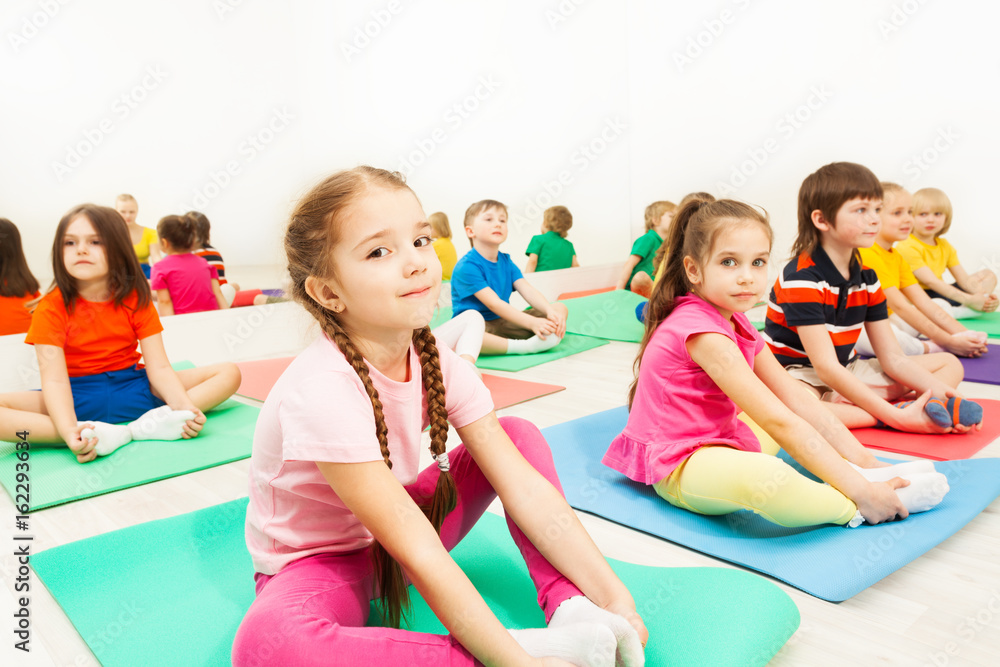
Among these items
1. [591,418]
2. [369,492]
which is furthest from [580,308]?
[369,492]

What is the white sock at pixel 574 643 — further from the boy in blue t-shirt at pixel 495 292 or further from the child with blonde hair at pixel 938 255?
the child with blonde hair at pixel 938 255

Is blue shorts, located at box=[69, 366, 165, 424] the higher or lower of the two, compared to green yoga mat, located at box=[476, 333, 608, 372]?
higher

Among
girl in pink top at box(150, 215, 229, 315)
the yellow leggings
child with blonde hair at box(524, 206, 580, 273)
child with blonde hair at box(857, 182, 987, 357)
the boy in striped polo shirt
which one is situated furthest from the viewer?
child with blonde hair at box(524, 206, 580, 273)

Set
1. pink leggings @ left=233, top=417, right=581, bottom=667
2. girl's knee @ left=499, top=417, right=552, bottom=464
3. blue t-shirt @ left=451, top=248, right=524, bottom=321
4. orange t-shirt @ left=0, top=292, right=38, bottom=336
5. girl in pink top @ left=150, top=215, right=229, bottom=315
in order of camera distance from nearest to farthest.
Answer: pink leggings @ left=233, top=417, right=581, bottom=667 → girl's knee @ left=499, top=417, right=552, bottom=464 → orange t-shirt @ left=0, top=292, right=38, bottom=336 → blue t-shirt @ left=451, top=248, right=524, bottom=321 → girl in pink top @ left=150, top=215, right=229, bottom=315

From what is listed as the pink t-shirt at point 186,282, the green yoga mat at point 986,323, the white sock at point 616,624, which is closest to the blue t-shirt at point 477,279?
the pink t-shirt at point 186,282

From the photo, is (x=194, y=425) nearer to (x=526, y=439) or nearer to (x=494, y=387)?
(x=494, y=387)

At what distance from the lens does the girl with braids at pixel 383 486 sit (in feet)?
2.73

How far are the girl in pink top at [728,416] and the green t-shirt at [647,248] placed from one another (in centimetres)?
266

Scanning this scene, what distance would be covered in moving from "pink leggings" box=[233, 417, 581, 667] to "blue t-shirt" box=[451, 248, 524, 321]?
6.90ft

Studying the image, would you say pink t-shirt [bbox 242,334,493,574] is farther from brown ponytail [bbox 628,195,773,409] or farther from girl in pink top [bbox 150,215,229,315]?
girl in pink top [bbox 150,215,229,315]

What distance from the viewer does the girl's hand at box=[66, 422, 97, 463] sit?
1948 millimetres

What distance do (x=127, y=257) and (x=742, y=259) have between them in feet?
5.79

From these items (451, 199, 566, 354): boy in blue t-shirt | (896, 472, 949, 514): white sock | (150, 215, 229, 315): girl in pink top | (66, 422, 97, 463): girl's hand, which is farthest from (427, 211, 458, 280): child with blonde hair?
(896, 472, 949, 514): white sock

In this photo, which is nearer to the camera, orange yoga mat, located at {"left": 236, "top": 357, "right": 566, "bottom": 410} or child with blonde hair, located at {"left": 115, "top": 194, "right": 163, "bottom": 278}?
orange yoga mat, located at {"left": 236, "top": 357, "right": 566, "bottom": 410}
